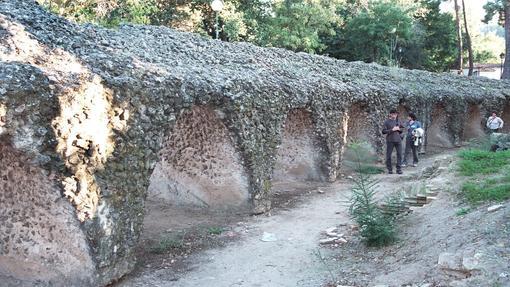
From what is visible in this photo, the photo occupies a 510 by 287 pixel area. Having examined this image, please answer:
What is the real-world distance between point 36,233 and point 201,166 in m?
3.55

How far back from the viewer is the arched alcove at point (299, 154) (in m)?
11.0

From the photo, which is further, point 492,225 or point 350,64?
point 350,64

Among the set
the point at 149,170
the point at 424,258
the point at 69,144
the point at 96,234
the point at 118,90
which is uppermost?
the point at 118,90

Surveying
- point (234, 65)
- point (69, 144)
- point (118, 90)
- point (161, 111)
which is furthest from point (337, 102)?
point (69, 144)

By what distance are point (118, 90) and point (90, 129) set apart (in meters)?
0.63

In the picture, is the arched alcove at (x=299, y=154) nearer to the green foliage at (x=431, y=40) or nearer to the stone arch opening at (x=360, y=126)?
the stone arch opening at (x=360, y=126)

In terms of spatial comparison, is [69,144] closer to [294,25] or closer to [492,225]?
[492,225]

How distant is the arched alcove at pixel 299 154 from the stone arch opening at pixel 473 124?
394 inches

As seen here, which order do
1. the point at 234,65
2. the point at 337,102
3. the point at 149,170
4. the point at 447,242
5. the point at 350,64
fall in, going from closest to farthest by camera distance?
1. the point at 447,242
2. the point at 149,170
3. the point at 234,65
4. the point at 337,102
5. the point at 350,64

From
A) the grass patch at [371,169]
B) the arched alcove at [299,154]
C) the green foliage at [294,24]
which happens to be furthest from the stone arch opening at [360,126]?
the green foliage at [294,24]

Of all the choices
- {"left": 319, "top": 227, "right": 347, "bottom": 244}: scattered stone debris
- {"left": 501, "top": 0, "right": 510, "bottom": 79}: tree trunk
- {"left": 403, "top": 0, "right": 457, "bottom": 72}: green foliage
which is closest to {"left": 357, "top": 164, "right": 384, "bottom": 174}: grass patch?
{"left": 319, "top": 227, "right": 347, "bottom": 244}: scattered stone debris

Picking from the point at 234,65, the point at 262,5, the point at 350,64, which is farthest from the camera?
the point at 262,5

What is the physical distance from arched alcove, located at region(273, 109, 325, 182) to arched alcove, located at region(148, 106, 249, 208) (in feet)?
9.11

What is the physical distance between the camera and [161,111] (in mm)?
6262
